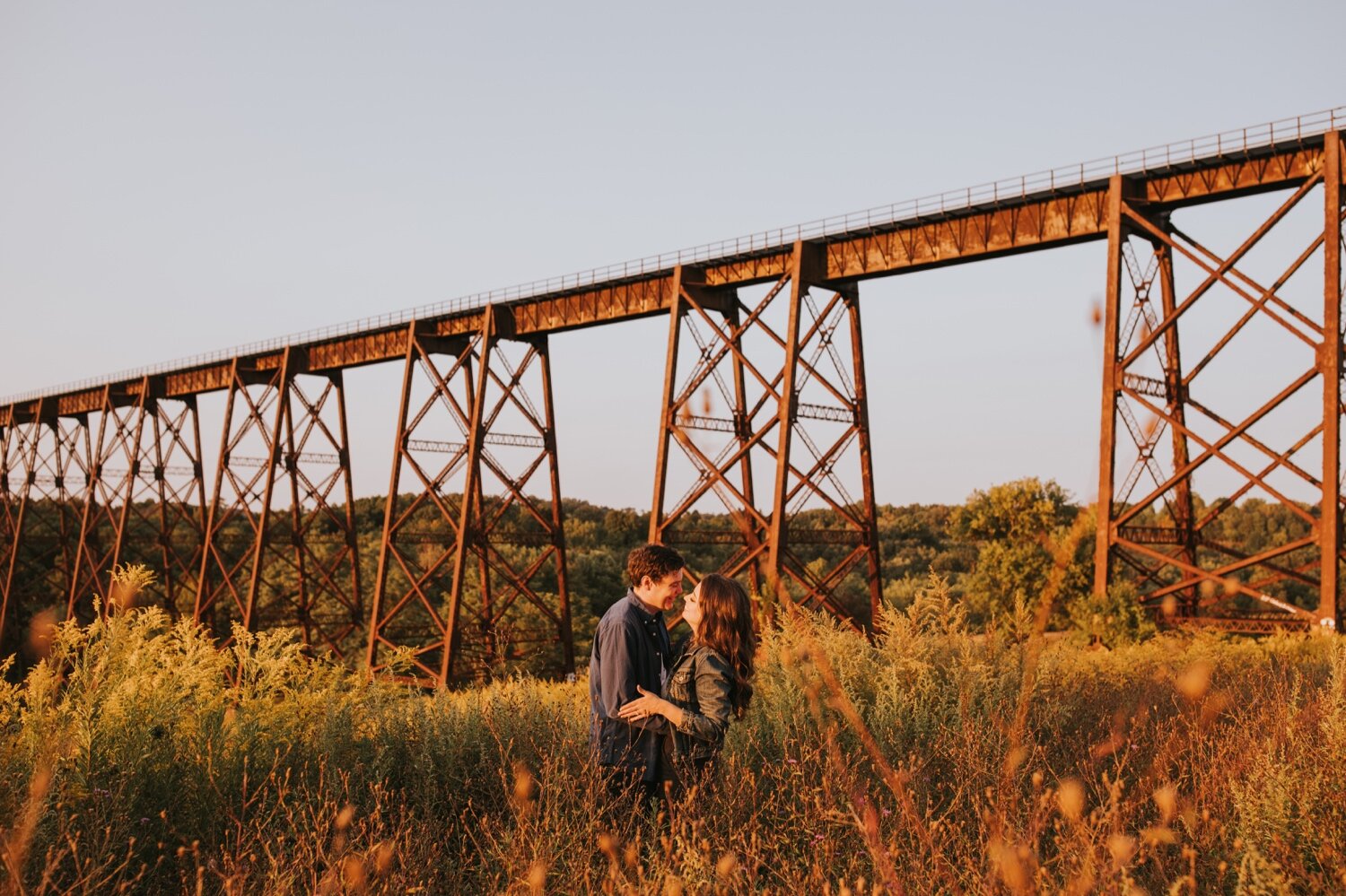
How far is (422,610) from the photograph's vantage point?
29.0 m

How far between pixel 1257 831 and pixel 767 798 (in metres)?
1.67

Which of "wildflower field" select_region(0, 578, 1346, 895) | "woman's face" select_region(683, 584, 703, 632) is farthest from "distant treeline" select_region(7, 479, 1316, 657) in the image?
"woman's face" select_region(683, 584, 703, 632)

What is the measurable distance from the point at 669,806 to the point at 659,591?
775mm

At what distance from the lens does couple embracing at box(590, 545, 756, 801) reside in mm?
3639

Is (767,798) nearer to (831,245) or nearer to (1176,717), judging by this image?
(1176,717)

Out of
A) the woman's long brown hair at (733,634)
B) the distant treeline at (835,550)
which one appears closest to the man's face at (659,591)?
the woman's long brown hair at (733,634)

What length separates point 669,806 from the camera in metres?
3.72

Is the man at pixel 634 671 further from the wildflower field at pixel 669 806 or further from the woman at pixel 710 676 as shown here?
the wildflower field at pixel 669 806

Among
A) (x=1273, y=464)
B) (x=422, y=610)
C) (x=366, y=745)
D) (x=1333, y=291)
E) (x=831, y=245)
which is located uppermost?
(x=831, y=245)

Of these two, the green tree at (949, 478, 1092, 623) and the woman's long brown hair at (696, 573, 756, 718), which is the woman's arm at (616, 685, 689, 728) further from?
the green tree at (949, 478, 1092, 623)

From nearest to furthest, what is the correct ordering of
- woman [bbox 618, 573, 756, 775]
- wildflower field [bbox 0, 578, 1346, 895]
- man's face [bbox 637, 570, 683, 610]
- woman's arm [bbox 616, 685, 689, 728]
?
wildflower field [bbox 0, 578, 1346, 895], woman's arm [bbox 616, 685, 689, 728], woman [bbox 618, 573, 756, 775], man's face [bbox 637, 570, 683, 610]

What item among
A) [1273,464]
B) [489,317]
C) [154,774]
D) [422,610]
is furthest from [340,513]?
[154,774]

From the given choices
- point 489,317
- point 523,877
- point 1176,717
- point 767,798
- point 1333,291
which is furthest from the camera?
point 489,317

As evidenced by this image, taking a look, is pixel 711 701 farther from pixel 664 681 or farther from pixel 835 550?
pixel 835 550
